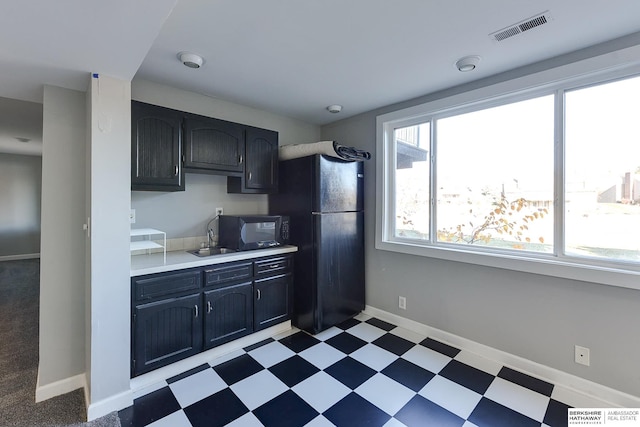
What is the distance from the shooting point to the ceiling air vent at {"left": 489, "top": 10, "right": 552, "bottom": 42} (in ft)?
5.11

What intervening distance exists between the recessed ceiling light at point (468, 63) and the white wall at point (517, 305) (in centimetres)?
34

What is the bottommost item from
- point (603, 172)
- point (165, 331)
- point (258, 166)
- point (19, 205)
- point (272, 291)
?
point (165, 331)

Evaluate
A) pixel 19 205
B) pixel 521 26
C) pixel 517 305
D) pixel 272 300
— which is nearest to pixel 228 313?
pixel 272 300

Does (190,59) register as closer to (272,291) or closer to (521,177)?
(272,291)

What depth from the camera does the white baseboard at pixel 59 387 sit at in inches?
73.1

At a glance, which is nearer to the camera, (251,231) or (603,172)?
(603,172)

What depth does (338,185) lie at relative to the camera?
116 inches

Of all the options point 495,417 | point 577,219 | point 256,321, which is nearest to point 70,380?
point 256,321

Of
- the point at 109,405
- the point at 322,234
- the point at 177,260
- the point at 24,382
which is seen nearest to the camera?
the point at 109,405

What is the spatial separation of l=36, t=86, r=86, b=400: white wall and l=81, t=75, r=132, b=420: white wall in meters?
0.37

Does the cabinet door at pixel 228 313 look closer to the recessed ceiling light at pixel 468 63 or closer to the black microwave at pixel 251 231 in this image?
the black microwave at pixel 251 231

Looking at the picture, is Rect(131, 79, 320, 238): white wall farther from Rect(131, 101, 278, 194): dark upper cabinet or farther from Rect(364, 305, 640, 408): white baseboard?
Rect(364, 305, 640, 408): white baseboard

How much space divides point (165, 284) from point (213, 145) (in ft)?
4.08

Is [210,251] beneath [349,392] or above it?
above
